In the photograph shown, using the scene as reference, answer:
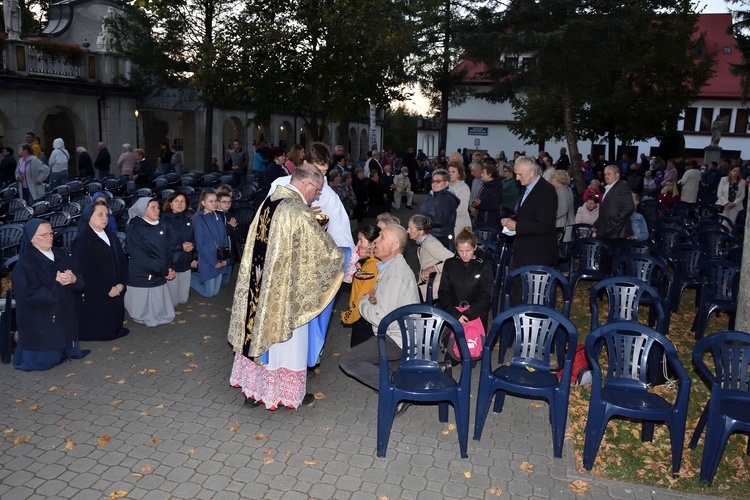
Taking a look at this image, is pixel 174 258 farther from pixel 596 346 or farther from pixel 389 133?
pixel 389 133

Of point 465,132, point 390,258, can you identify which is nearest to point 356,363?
point 390,258

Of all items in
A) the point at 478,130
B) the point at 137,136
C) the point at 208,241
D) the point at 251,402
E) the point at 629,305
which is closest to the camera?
the point at 251,402

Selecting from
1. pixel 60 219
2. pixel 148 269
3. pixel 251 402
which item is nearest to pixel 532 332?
pixel 251 402

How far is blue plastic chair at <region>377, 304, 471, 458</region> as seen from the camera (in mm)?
4758

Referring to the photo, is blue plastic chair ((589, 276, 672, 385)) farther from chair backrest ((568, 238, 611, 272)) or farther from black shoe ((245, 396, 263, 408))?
black shoe ((245, 396, 263, 408))

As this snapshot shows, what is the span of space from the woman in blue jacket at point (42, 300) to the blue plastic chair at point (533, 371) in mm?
4041

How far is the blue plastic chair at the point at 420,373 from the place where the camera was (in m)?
A: 4.76

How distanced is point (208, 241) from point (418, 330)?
4.59m

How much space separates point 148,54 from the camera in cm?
2109

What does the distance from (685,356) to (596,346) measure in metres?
2.91

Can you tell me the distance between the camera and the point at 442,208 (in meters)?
8.23

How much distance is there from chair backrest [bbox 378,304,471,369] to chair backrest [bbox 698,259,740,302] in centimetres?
437

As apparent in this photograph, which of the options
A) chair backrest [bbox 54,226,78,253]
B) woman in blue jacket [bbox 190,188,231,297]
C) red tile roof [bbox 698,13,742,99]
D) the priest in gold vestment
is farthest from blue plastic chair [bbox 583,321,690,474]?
red tile roof [bbox 698,13,742,99]

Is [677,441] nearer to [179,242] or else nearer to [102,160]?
[179,242]
